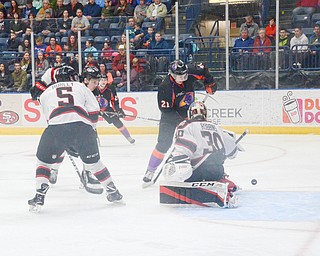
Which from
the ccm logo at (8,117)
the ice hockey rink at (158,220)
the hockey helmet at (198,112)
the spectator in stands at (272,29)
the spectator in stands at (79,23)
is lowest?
the ccm logo at (8,117)

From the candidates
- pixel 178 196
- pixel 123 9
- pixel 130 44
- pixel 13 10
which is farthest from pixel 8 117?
pixel 178 196

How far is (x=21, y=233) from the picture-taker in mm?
3607

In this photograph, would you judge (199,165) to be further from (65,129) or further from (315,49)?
(315,49)

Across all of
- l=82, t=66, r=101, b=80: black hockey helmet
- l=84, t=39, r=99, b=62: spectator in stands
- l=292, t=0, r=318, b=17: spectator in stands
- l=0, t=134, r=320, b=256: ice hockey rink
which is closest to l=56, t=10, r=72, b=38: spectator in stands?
l=84, t=39, r=99, b=62: spectator in stands

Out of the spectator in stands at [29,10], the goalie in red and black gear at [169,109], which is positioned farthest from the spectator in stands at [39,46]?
the goalie in red and black gear at [169,109]

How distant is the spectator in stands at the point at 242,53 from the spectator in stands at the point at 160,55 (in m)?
1.04

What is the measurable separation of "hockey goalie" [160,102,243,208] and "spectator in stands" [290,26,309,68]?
17.8ft

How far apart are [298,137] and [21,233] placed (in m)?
6.09

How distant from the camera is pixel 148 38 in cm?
1034

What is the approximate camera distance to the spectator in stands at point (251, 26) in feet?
32.2

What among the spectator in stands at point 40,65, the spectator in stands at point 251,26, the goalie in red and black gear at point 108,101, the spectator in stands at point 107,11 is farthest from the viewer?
the spectator in stands at point 107,11

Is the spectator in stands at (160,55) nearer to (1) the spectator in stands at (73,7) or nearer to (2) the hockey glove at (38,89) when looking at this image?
(1) the spectator in stands at (73,7)

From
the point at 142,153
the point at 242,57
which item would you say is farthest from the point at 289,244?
the point at 242,57

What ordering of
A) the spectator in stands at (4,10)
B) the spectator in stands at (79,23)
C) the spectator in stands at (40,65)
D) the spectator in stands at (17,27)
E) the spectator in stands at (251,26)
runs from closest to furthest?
the spectator in stands at (251,26) → the spectator in stands at (40,65) → the spectator in stands at (17,27) → the spectator in stands at (79,23) → the spectator in stands at (4,10)
